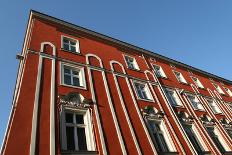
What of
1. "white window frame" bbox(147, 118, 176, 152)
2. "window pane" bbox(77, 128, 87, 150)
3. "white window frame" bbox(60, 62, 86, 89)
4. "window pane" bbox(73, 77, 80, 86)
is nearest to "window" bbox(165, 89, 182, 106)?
"white window frame" bbox(147, 118, 176, 152)

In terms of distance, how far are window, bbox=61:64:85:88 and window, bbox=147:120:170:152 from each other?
5143 millimetres

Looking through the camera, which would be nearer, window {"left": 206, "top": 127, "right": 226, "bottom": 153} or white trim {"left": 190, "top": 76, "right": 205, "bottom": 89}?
window {"left": 206, "top": 127, "right": 226, "bottom": 153}

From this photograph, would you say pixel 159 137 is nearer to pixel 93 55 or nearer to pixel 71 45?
pixel 93 55

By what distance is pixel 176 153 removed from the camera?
11.7m

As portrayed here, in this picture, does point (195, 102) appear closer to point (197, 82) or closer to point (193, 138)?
point (197, 82)

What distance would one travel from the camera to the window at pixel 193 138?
1358 centimetres

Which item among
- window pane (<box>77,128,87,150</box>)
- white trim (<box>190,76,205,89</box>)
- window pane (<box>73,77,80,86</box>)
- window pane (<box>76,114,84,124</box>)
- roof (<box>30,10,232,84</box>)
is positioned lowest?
window pane (<box>77,128,87,150</box>)

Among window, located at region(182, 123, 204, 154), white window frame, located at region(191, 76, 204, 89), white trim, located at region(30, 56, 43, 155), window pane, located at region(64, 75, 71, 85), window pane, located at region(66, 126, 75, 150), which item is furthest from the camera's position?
white window frame, located at region(191, 76, 204, 89)

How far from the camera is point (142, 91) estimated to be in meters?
15.4

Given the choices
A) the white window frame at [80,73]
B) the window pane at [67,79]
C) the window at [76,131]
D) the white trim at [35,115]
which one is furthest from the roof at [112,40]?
the window at [76,131]

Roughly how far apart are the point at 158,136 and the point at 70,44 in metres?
9.38

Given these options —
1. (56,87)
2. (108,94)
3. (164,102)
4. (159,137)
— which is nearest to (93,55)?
(108,94)

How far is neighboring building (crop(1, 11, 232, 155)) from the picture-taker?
341 inches

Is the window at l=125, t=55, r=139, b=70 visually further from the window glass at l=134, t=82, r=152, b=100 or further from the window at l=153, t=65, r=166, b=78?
the window at l=153, t=65, r=166, b=78
